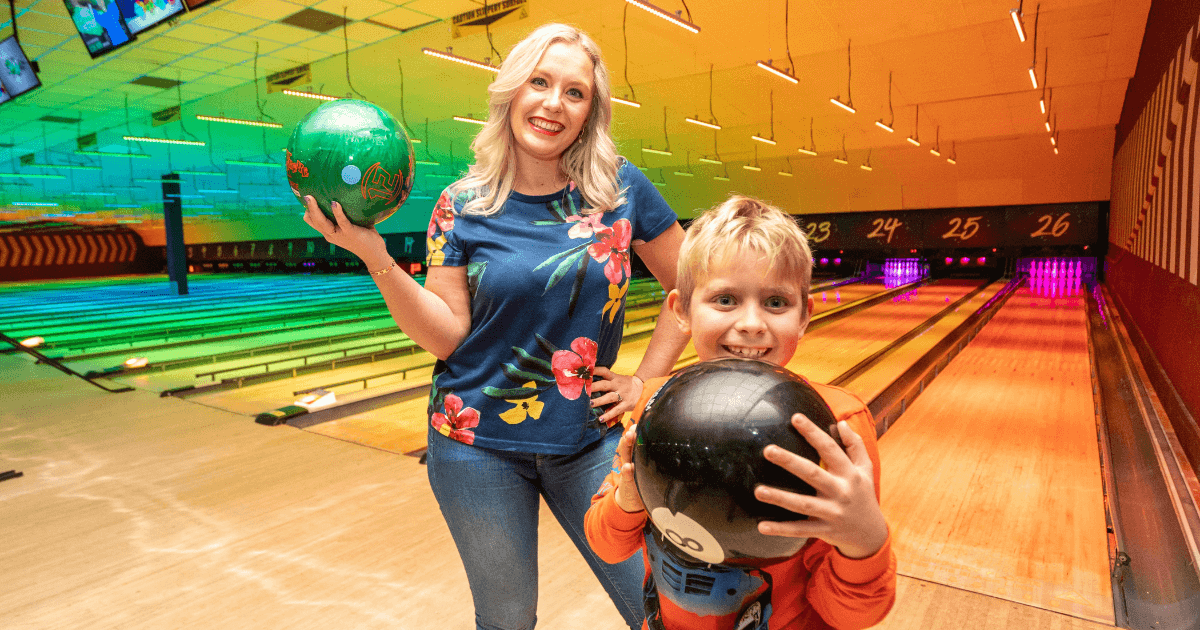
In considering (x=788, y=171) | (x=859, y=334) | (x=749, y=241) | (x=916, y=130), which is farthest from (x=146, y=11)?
(x=788, y=171)

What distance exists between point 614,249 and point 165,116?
12677 mm

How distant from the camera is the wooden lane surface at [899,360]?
4.55 m

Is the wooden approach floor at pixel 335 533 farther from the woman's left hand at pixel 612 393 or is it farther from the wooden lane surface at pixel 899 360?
the woman's left hand at pixel 612 393

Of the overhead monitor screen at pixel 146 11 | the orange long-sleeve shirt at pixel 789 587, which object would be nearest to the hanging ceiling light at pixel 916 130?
the overhead monitor screen at pixel 146 11

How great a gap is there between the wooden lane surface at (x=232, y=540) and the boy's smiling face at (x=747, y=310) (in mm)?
1434

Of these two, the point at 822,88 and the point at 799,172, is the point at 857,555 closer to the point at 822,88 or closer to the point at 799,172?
the point at 822,88

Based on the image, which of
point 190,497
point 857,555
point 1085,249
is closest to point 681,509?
point 857,555

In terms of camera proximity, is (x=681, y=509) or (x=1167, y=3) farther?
(x=1167, y=3)

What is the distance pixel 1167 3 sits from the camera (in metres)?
5.05

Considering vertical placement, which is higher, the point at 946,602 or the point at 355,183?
the point at 355,183

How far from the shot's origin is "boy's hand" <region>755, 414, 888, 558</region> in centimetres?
54

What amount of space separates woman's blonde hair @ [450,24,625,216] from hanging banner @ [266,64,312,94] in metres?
8.84

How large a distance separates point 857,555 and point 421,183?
70.9 feet

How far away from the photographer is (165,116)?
11.1 meters
